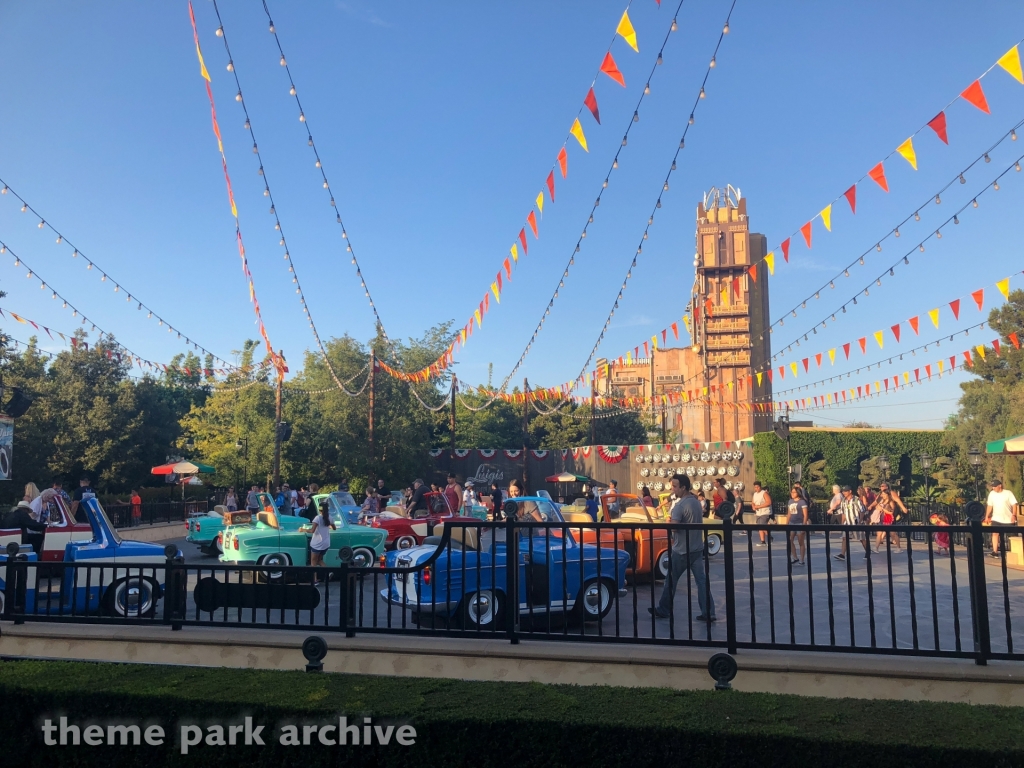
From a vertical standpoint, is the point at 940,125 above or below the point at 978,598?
above

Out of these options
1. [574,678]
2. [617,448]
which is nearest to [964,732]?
[574,678]

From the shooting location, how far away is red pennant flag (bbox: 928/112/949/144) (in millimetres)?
9648

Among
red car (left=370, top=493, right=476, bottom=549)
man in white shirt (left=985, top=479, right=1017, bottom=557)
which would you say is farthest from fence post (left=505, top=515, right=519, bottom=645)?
man in white shirt (left=985, top=479, right=1017, bottom=557)

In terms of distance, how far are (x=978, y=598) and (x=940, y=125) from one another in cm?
729

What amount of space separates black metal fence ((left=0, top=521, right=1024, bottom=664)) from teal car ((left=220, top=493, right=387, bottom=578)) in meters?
0.88

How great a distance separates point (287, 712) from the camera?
3662mm

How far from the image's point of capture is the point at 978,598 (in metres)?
4.78

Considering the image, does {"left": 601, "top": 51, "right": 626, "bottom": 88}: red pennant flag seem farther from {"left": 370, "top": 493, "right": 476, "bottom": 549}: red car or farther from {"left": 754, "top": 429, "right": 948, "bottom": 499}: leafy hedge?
{"left": 754, "top": 429, "right": 948, "bottom": 499}: leafy hedge

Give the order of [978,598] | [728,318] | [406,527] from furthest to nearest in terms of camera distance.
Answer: [728,318] → [406,527] → [978,598]

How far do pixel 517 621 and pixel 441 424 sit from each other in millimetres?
45277

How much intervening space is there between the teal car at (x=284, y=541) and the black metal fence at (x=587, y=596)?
88 cm

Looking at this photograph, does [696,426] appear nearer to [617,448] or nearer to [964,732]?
[617,448]

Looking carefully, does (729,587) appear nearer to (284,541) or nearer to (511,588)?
(511,588)

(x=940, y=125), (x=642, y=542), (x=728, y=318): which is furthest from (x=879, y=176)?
(x=728, y=318)
